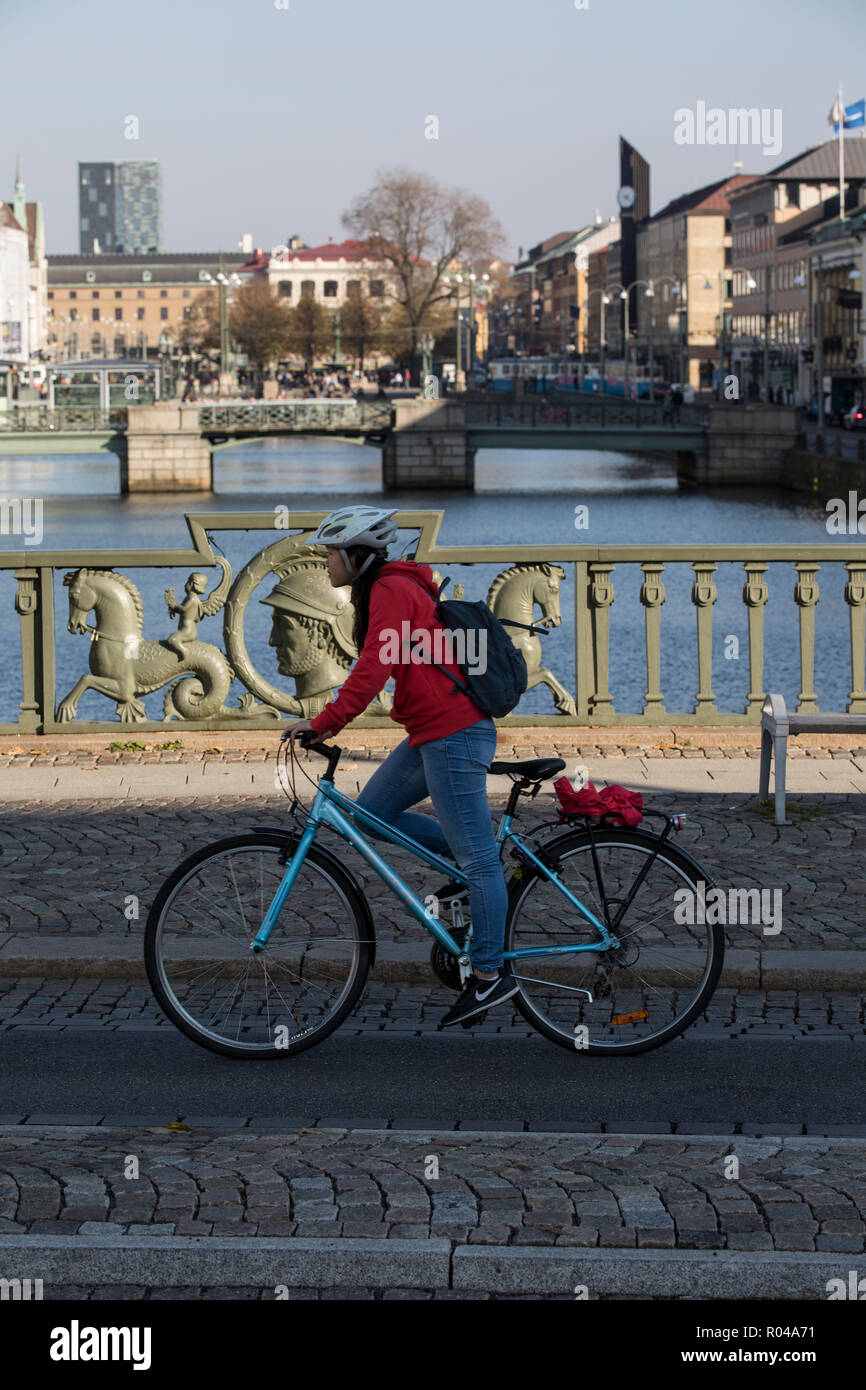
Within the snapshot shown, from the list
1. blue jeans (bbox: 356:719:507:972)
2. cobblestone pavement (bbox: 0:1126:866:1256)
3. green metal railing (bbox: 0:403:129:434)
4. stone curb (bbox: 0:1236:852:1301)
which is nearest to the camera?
stone curb (bbox: 0:1236:852:1301)

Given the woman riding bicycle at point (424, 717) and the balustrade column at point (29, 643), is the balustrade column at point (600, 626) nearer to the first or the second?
the balustrade column at point (29, 643)

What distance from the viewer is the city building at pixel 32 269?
524ft

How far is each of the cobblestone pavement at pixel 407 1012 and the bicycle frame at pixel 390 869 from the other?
0.31m

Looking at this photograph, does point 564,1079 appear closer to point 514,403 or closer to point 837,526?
point 837,526

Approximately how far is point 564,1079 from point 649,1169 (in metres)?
1.05

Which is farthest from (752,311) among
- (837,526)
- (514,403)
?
(837,526)

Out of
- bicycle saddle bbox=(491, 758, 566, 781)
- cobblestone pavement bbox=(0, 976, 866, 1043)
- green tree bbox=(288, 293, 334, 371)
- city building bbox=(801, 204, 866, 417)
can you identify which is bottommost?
cobblestone pavement bbox=(0, 976, 866, 1043)

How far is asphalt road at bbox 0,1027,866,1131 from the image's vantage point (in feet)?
16.2

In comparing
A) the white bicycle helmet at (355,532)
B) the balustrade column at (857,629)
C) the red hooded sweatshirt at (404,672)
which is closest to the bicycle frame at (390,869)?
the red hooded sweatshirt at (404,672)

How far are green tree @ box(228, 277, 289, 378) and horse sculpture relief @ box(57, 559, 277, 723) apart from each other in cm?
14183

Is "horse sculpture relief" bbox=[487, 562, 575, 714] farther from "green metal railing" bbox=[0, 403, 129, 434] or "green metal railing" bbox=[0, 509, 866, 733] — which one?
"green metal railing" bbox=[0, 403, 129, 434]

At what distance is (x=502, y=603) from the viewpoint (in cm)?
1050

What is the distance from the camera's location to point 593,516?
56812mm

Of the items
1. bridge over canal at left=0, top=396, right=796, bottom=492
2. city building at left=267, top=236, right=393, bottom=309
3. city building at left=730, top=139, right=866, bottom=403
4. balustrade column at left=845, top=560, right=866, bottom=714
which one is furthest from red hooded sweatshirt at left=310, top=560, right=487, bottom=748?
city building at left=267, top=236, right=393, bottom=309
